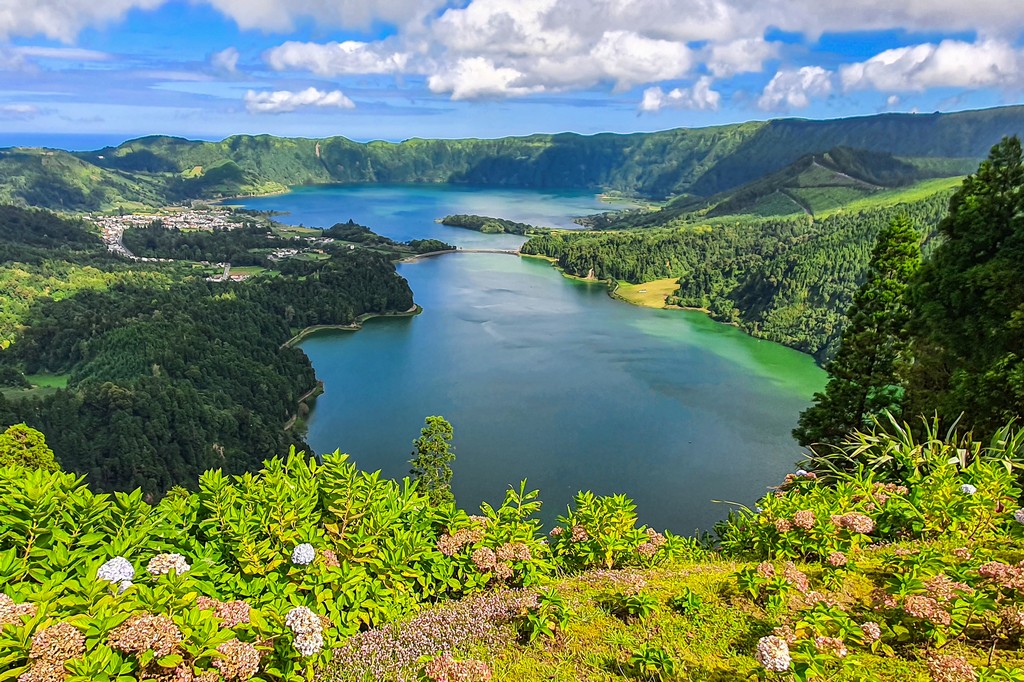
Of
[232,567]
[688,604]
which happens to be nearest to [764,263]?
[688,604]

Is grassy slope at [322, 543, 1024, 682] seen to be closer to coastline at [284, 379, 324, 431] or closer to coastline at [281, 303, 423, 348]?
coastline at [284, 379, 324, 431]

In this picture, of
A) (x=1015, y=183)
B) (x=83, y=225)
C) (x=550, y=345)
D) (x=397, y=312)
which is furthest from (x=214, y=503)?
(x=83, y=225)

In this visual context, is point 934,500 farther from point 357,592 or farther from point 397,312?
point 397,312

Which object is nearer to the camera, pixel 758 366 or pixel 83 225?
pixel 758 366

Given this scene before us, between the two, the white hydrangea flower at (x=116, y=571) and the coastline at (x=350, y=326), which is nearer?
the white hydrangea flower at (x=116, y=571)

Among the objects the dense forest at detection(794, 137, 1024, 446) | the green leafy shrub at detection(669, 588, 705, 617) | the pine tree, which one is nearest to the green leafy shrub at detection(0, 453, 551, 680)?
the green leafy shrub at detection(669, 588, 705, 617)

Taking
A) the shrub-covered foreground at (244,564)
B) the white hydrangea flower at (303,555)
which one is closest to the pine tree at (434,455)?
the shrub-covered foreground at (244,564)

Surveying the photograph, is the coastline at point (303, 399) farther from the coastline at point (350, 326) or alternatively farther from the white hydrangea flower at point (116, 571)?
the white hydrangea flower at point (116, 571)
